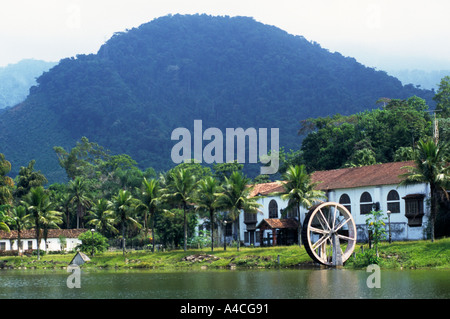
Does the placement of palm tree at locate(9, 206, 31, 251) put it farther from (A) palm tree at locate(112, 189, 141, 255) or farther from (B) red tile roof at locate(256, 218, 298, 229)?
(B) red tile roof at locate(256, 218, 298, 229)

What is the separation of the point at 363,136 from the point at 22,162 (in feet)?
452

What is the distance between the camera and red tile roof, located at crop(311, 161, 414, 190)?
60.4 metres

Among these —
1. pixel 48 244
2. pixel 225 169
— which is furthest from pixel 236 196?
pixel 225 169

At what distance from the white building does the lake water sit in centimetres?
1422

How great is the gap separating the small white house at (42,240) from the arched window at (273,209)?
91.1 feet

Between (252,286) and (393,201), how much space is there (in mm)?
26629

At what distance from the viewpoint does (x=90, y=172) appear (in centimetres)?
13150

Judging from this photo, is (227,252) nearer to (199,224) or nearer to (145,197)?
(145,197)

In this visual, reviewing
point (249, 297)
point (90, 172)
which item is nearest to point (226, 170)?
point (90, 172)

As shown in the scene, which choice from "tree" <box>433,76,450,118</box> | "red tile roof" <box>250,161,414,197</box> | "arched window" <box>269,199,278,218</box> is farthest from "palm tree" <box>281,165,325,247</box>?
"tree" <box>433,76,450,118</box>

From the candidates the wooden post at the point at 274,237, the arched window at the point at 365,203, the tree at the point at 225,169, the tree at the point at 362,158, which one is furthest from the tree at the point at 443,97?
the wooden post at the point at 274,237

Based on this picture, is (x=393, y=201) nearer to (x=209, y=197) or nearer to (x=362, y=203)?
(x=362, y=203)

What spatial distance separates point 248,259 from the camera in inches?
2215
